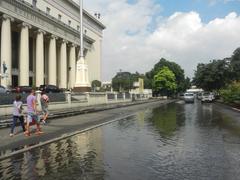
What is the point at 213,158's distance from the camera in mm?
10680

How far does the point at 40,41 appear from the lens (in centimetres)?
5684

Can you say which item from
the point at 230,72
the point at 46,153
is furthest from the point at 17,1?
the point at 230,72

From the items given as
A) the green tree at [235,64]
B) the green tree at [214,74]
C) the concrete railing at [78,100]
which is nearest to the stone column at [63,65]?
the concrete railing at [78,100]

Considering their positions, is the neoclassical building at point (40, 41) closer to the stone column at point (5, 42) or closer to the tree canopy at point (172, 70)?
the stone column at point (5, 42)

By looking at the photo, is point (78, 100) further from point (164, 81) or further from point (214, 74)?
point (164, 81)

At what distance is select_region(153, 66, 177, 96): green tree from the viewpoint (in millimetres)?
123500

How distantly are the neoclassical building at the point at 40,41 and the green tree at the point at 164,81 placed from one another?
3734 cm

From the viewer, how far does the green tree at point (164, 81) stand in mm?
123500

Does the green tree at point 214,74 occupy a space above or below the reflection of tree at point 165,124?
above

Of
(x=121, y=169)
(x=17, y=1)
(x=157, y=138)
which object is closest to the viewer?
(x=121, y=169)

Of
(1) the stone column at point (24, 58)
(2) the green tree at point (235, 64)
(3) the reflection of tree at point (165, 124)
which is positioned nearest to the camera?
(3) the reflection of tree at point (165, 124)

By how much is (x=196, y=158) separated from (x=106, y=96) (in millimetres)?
44192

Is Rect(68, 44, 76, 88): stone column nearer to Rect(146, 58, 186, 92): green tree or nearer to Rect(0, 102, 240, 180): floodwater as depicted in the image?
Rect(0, 102, 240, 180): floodwater

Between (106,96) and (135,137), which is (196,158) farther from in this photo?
(106,96)
